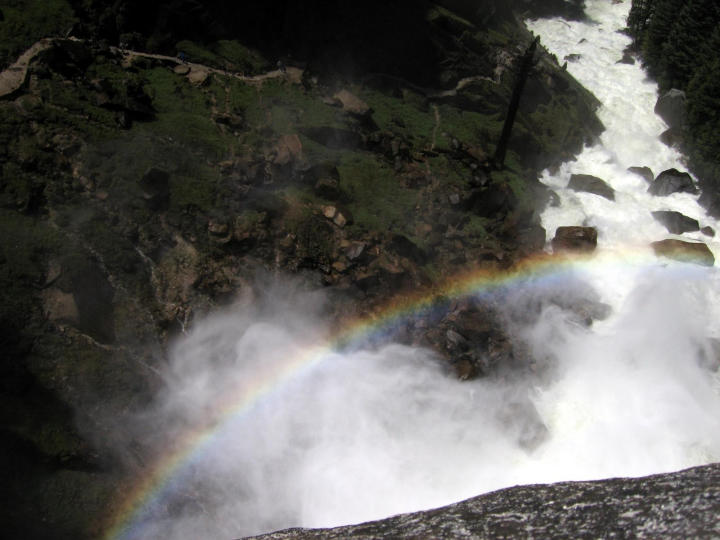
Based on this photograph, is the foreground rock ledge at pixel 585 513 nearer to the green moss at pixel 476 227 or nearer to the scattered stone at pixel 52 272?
the scattered stone at pixel 52 272

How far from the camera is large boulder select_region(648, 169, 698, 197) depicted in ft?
122

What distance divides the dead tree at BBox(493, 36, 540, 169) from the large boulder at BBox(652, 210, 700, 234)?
10.8 meters

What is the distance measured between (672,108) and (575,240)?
2111 cm

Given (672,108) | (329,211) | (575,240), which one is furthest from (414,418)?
(672,108)

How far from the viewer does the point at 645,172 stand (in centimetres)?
3862

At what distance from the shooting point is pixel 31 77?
25.1m

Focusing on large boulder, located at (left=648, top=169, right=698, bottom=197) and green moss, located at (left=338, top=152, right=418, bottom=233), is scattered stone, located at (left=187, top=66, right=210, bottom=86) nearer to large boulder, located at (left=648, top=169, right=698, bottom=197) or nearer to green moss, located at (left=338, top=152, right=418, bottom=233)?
green moss, located at (left=338, top=152, right=418, bottom=233)

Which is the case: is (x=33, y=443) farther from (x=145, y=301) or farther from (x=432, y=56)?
(x=432, y=56)

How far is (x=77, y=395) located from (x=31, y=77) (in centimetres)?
1590

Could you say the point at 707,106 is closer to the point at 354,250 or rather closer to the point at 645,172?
the point at 645,172

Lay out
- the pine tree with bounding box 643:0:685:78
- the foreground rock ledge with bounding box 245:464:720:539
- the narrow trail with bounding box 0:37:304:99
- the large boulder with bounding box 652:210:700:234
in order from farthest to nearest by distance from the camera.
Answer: the pine tree with bounding box 643:0:685:78 → the large boulder with bounding box 652:210:700:234 → the narrow trail with bounding box 0:37:304:99 → the foreground rock ledge with bounding box 245:464:720:539

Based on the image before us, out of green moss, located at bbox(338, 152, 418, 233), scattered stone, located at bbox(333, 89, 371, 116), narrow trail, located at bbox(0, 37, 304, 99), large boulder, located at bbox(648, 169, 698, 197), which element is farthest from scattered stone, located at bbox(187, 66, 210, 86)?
large boulder, located at bbox(648, 169, 698, 197)

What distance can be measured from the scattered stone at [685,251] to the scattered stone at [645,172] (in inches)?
318

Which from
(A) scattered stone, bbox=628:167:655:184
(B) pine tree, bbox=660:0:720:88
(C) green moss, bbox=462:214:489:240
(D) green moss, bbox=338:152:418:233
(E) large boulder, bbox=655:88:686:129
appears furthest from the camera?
(B) pine tree, bbox=660:0:720:88
